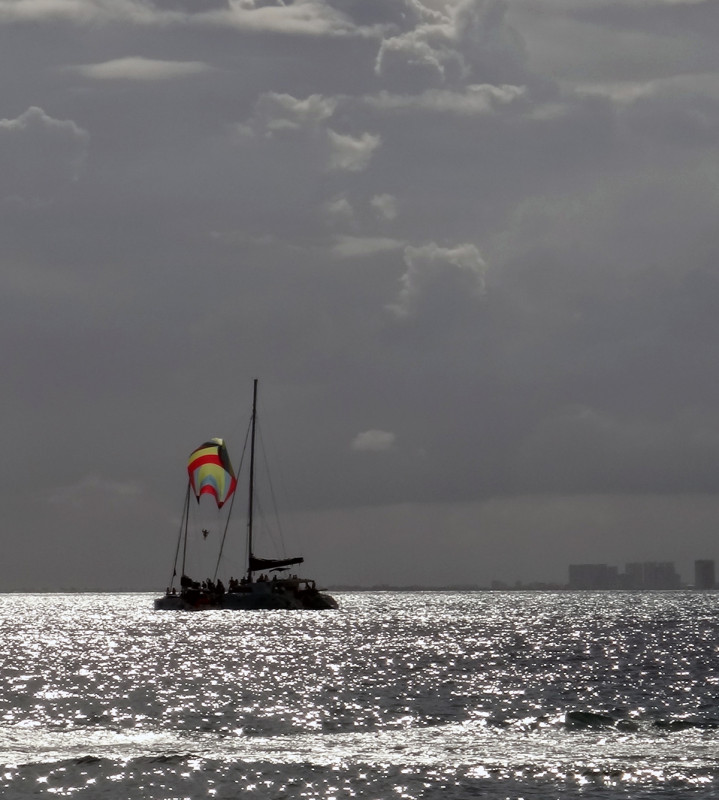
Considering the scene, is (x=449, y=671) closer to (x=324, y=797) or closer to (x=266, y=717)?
(x=266, y=717)

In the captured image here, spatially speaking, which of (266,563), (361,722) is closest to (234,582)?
(266,563)

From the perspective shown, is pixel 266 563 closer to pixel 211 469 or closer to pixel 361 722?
pixel 211 469

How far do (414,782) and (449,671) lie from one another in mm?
40226

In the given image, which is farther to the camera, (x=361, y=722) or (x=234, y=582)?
(x=234, y=582)

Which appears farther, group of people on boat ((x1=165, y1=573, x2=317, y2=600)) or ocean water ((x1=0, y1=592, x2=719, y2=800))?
group of people on boat ((x1=165, y1=573, x2=317, y2=600))

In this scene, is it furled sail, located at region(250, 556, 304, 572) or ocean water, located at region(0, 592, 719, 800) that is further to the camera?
furled sail, located at region(250, 556, 304, 572)

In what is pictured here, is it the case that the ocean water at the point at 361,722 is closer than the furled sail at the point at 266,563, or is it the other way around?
the ocean water at the point at 361,722

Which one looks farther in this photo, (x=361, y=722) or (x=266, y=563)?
(x=266, y=563)

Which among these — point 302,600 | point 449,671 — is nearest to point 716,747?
point 449,671

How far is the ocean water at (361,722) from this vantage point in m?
38.2

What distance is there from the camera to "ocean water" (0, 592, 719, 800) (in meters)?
38.2

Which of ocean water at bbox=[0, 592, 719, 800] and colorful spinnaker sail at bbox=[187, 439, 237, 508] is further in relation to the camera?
colorful spinnaker sail at bbox=[187, 439, 237, 508]

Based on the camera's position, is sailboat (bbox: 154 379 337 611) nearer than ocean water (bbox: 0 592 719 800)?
No

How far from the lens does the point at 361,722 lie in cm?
5188
